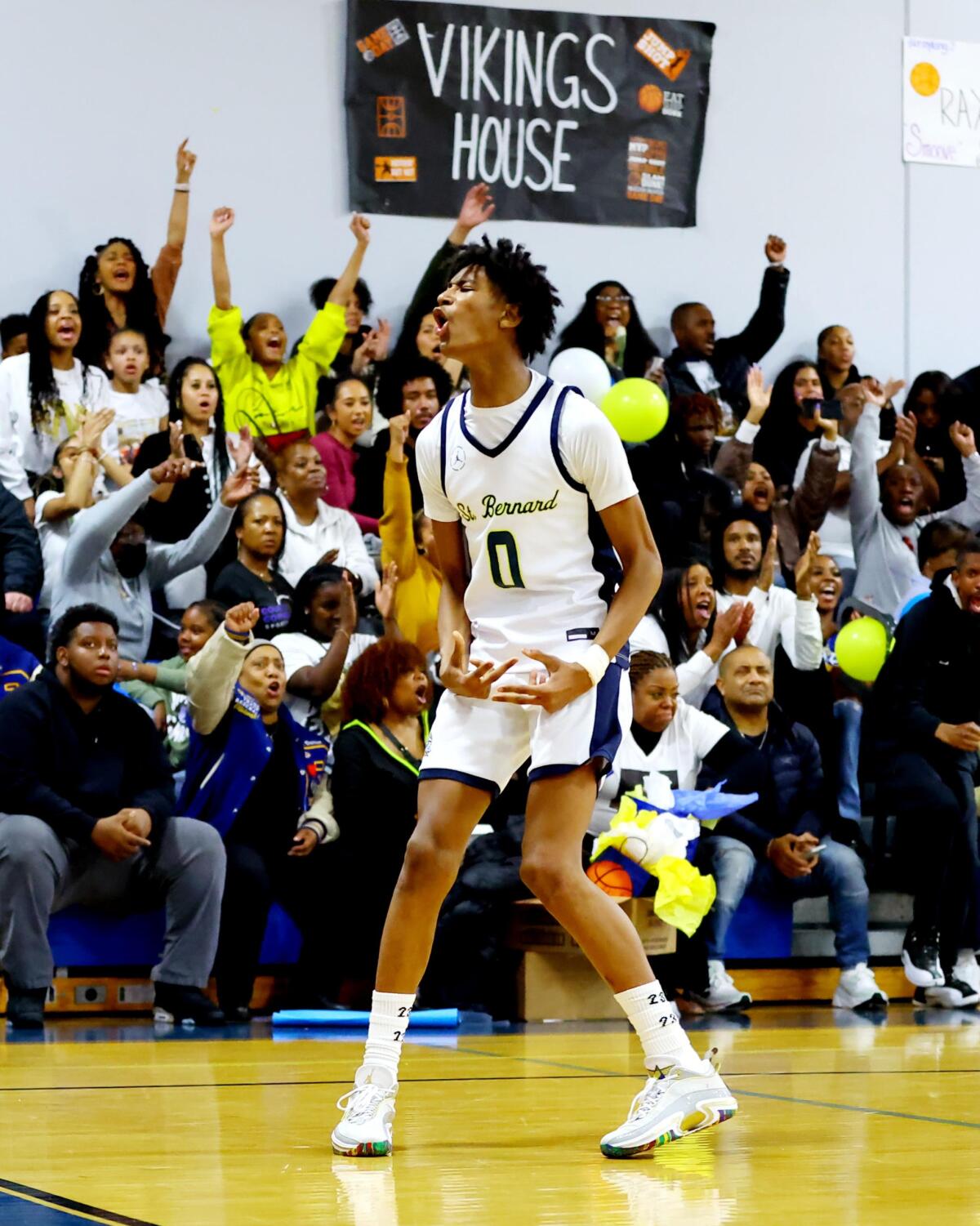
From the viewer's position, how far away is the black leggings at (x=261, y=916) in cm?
705

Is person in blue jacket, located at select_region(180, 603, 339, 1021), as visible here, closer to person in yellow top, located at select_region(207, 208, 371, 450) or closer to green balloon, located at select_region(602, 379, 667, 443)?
green balloon, located at select_region(602, 379, 667, 443)

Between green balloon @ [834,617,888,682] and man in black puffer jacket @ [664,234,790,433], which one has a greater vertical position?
man in black puffer jacket @ [664,234,790,433]

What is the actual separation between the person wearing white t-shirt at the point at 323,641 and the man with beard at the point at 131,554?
19.5 inches

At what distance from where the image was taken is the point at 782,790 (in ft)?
26.5

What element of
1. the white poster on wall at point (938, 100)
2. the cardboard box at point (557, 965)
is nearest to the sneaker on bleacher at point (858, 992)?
the cardboard box at point (557, 965)

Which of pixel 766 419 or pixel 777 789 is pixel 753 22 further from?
pixel 777 789

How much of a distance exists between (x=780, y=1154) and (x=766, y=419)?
8205 mm

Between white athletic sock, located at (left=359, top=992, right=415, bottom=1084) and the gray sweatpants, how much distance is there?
3130mm

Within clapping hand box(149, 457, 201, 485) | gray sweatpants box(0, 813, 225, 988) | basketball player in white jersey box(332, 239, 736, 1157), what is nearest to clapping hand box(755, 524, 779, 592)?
clapping hand box(149, 457, 201, 485)

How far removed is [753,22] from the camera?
12695 millimetres

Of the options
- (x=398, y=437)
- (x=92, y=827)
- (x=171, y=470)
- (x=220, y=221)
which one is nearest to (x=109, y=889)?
(x=92, y=827)

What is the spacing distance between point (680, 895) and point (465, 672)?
11.1 feet

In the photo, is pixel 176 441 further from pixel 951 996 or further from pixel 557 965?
pixel 951 996

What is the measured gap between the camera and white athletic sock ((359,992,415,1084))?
3668 mm
